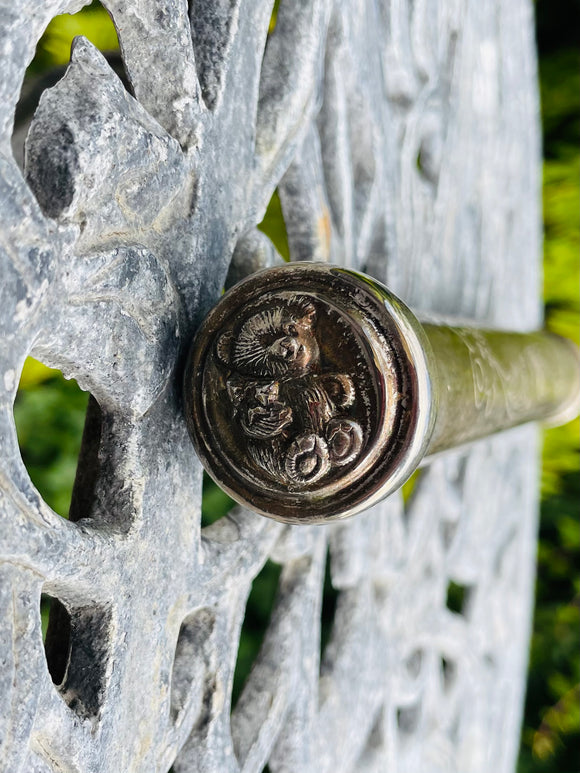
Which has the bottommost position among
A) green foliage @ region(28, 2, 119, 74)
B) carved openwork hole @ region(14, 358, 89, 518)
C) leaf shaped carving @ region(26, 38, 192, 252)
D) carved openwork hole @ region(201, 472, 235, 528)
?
carved openwork hole @ region(201, 472, 235, 528)

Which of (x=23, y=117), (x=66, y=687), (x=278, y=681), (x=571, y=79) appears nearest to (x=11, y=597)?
(x=66, y=687)

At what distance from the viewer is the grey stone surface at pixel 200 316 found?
383 mm

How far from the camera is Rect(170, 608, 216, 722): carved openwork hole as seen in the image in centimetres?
53

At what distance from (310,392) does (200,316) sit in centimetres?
10

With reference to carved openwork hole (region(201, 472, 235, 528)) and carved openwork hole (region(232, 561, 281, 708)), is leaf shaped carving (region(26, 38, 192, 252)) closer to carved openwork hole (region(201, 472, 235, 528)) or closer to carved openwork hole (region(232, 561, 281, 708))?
carved openwork hole (region(201, 472, 235, 528))

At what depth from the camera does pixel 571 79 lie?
1.69m

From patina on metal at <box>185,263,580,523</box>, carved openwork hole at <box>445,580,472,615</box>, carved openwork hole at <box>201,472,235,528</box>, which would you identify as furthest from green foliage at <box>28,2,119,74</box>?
carved openwork hole at <box>445,580,472,615</box>

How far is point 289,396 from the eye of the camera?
0.45m

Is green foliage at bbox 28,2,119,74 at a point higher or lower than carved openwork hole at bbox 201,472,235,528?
higher

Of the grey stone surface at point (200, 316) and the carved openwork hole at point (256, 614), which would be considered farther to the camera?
the carved openwork hole at point (256, 614)

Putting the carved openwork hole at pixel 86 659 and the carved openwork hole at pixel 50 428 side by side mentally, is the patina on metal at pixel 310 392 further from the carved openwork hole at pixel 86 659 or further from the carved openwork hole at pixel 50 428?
the carved openwork hole at pixel 50 428

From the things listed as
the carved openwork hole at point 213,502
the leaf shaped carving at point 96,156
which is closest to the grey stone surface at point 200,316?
the leaf shaped carving at point 96,156

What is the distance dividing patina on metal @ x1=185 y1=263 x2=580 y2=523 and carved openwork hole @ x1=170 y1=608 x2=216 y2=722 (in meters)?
0.13

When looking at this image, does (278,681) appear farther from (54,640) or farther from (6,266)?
(6,266)
